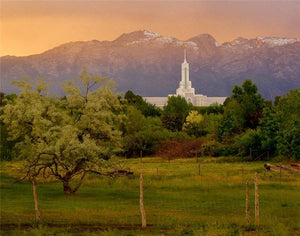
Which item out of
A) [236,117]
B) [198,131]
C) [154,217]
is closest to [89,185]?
[154,217]

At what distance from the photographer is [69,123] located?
4069cm

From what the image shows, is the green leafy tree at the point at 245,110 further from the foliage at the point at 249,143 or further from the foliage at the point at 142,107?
the foliage at the point at 142,107

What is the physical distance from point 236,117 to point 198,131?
1455 cm

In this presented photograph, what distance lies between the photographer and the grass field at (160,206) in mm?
23953

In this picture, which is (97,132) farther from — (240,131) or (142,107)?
(142,107)

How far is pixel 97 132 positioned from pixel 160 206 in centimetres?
1118

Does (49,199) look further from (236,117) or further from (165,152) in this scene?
(236,117)

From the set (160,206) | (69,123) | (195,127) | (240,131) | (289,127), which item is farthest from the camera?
(195,127)

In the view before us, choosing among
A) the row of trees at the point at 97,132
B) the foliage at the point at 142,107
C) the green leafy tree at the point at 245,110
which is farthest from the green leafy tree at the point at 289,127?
the foliage at the point at 142,107

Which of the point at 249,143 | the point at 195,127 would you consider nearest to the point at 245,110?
the point at 195,127

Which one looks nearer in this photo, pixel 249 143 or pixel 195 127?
pixel 249 143

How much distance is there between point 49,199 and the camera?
35.4 m

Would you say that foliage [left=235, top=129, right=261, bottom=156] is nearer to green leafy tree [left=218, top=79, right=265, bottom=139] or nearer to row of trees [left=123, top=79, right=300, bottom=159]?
row of trees [left=123, top=79, right=300, bottom=159]

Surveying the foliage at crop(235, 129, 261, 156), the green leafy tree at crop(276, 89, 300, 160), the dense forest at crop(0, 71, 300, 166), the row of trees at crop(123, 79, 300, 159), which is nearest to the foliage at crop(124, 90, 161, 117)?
the dense forest at crop(0, 71, 300, 166)
